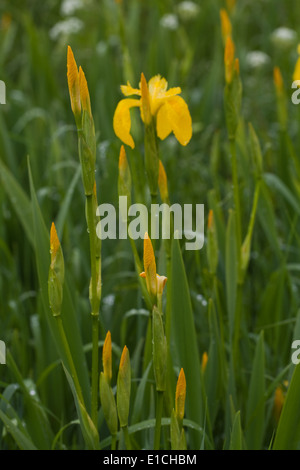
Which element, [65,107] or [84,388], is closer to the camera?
[84,388]

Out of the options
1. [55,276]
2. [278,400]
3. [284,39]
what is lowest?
[278,400]

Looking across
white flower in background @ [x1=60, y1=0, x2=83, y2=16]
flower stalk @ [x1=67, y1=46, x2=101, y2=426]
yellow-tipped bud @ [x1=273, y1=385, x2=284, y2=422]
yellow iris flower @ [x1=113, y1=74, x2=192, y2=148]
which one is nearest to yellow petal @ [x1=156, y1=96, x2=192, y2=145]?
yellow iris flower @ [x1=113, y1=74, x2=192, y2=148]

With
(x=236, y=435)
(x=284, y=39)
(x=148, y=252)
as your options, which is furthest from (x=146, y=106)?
(x=284, y=39)

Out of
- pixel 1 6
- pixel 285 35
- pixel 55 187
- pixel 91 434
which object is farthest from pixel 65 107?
pixel 91 434

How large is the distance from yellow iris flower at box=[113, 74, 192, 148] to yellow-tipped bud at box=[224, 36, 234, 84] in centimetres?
14

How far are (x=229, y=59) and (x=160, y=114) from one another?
0.55 feet

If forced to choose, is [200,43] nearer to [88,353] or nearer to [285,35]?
[285,35]

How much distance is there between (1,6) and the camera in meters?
3.13

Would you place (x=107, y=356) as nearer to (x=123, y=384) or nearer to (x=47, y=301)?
(x=123, y=384)

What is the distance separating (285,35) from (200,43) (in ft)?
2.05

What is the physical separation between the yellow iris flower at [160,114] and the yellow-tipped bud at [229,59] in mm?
135

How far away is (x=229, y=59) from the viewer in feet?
2.91

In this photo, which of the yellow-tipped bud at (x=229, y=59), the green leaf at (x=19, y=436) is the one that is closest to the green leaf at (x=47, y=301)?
the green leaf at (x=19, y=436)

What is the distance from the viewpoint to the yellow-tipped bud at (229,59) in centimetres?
88
